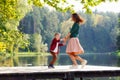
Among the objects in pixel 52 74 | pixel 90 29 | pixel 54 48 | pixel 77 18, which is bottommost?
pixel 90 29

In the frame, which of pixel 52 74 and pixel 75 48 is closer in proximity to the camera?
pixel 52 74

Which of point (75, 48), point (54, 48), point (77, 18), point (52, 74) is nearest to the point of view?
point (52, 74)

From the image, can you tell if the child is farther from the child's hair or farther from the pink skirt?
the child's hair

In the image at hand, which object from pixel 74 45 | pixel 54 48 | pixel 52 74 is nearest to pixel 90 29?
pixel 54 48

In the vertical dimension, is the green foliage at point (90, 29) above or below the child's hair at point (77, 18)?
below

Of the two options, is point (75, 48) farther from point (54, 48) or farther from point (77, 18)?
point (77, 18)

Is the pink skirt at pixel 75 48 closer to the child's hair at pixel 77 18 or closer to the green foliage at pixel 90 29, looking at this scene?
the child's hair at pixel 77 18

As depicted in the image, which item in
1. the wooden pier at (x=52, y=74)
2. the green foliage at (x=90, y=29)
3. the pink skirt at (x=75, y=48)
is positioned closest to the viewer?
the wooden pier at (x=52, y=74)

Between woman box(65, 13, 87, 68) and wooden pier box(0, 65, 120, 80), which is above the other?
woman box(65, 13, 87, 68)

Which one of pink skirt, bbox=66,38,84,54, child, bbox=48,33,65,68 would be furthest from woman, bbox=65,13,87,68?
child, bbox=48,33,65,68

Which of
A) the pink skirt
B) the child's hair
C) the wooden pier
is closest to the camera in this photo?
the wooden pier

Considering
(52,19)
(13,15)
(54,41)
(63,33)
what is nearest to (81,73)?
(54,41)

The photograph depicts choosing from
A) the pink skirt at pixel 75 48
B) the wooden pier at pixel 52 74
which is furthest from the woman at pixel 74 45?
the wooden pier at pixel 52 74

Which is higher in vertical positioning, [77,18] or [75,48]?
[77,18]
